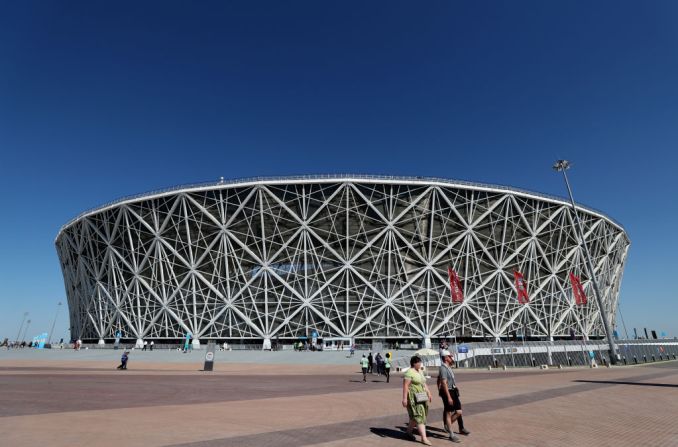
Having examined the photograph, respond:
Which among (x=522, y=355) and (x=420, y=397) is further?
(x=522, y=355)

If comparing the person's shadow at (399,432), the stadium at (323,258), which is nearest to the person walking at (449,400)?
the person's shadow at (399,432)

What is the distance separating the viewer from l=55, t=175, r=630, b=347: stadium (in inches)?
1711

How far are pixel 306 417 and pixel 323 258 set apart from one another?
35891 mm

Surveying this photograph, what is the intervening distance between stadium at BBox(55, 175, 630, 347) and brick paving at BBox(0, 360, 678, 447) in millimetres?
30446

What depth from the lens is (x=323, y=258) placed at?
44125mm

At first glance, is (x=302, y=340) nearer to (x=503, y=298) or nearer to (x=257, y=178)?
(x=257, y=178)

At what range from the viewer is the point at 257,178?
144 ft

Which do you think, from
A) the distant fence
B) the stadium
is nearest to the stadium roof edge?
the stadium

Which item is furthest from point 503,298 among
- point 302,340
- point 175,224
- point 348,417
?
point 348,417

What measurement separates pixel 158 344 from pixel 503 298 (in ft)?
134

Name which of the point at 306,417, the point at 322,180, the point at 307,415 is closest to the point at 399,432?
the point at 306,417

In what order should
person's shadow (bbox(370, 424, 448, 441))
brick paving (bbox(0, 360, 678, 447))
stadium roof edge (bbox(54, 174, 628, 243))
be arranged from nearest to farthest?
brick paving (bbox(0, 360, 678, 447))
person's shadow (bbox(370, 424, 448, 441))
stadium roof edge (bbox(54, 174, 628, 243))

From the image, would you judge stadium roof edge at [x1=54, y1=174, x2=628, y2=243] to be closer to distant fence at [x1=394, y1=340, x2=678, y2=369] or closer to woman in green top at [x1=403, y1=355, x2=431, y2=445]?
distant fence at [x1=394, y1=340, x2=678, y2=369]

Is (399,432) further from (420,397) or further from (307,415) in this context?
(307,415)
